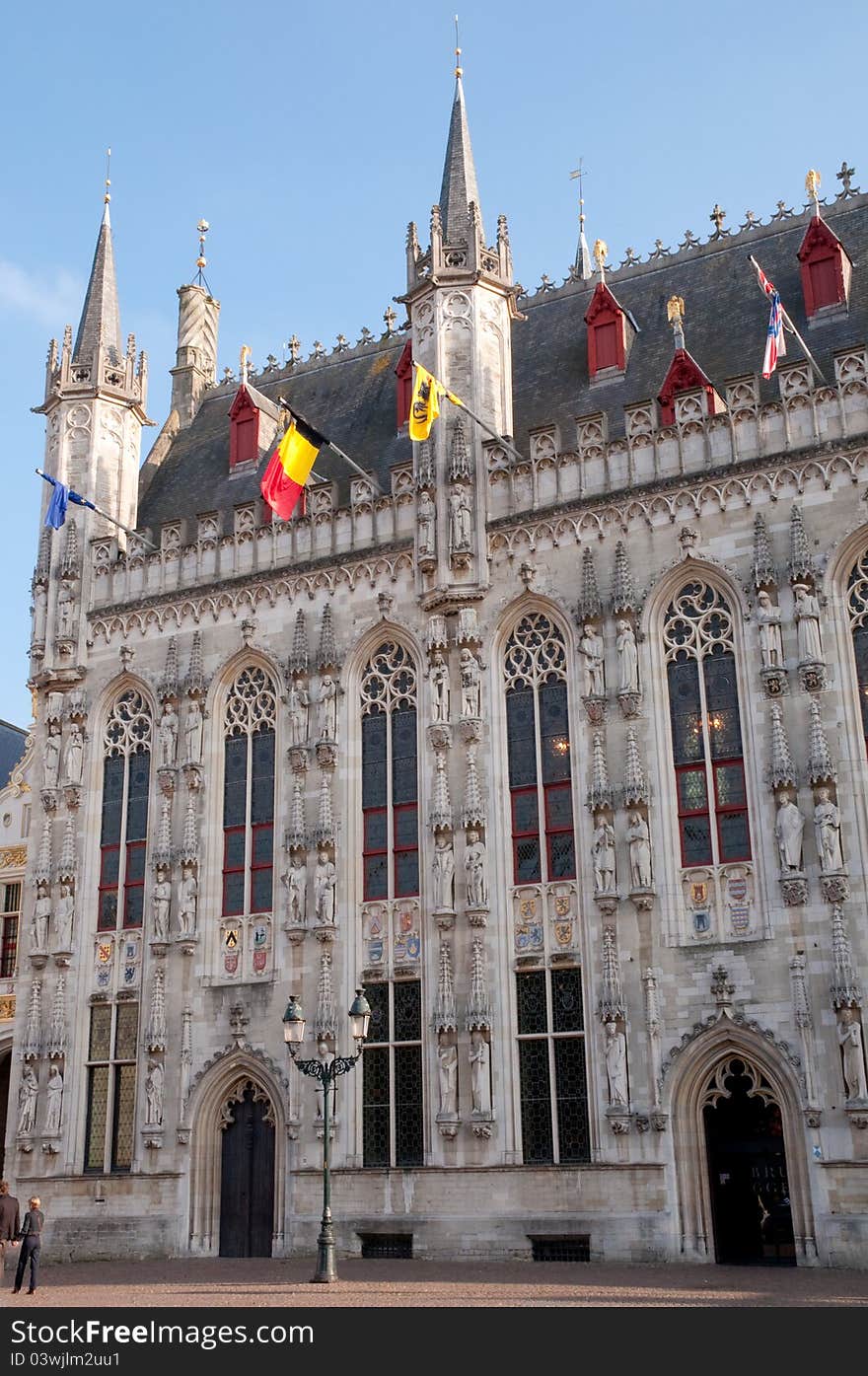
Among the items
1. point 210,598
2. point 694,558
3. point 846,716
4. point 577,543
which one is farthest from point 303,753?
point 846,716

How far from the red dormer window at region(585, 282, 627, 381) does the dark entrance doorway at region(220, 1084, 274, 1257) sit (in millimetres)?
17592

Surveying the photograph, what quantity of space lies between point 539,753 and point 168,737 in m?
8.72

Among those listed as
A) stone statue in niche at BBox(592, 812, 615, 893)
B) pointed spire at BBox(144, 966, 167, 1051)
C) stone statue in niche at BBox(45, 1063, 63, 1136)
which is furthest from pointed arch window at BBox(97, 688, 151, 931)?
stone statue in niche at BBox(592, 812, 615, 893)

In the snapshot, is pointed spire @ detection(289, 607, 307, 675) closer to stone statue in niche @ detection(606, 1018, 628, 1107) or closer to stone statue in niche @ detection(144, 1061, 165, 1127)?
stone statue in niche @ detection(144, 1061, 165, 1127)

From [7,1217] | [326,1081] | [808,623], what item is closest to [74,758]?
[326,1081]

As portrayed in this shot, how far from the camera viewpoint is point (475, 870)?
28.5 meters

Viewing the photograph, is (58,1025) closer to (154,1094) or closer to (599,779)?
(154,1094)

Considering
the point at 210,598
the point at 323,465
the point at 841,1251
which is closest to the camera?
the point at 841,1251

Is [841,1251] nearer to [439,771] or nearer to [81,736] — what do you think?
[439,771]

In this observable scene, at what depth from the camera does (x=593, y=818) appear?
27797mm

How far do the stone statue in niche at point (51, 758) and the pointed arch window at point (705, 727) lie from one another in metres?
14.5

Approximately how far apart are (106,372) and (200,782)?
11681mm

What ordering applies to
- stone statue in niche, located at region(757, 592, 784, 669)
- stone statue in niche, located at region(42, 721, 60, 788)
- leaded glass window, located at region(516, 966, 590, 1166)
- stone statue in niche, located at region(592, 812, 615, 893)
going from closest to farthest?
leaded glass window, located at region(516, 966, 590, 1166), stone statue in niche, located at region(757, 592, 784, 669), stone statue in niche, located at region(592, 812, 615, 893), stone statue in niche, located at region(42, 721, 60, 788)

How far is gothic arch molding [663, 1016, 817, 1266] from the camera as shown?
2472 centimetres
